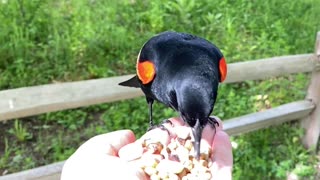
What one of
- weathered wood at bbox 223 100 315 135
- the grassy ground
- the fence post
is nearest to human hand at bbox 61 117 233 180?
weathered wood at bbox 223 100 315 135

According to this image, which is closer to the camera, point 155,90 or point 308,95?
point 155,90

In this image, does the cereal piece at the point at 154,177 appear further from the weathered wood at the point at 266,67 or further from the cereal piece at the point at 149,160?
the weathered wood at the point at 266,67

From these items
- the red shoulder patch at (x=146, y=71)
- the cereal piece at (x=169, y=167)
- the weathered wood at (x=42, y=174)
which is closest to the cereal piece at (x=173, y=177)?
the cereal piece at (x=169, y=167)

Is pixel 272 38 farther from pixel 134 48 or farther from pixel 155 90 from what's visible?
pixel 155 90

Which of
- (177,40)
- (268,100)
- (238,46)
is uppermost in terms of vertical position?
(177,40)

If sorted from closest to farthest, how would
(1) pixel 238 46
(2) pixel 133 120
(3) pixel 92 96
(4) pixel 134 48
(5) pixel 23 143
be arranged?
(3) pixel 92 96 → (5) pixel 23 143 → (2) pixel 133 120 → (4) pixel 134 48 → (1) pixel 238 46

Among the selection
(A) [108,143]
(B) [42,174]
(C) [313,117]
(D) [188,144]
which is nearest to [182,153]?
(D) [188,144]

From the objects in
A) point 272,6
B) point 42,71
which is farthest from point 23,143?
point 272,6
